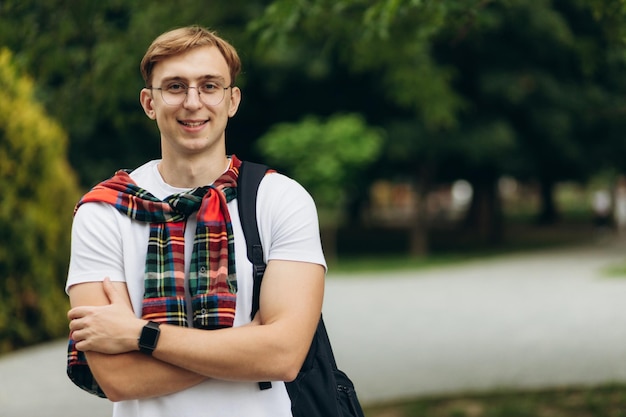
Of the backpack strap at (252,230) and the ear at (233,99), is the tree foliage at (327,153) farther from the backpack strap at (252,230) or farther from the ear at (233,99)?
the backpack strap at (252,230)

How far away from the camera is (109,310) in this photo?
2.15 meters

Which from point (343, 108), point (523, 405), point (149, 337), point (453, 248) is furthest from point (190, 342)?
point (453, 248)

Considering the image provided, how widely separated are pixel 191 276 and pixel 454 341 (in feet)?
27.3

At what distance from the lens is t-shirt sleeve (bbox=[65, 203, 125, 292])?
7.20 feet

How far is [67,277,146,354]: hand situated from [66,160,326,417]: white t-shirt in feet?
0.18

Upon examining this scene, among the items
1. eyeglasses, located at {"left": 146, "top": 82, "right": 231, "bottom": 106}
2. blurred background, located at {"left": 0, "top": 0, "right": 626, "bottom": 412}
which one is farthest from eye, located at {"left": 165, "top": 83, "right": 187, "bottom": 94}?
blurred background, located at {"left": 0, "top": 0, "right": 626, "bottom": 412}

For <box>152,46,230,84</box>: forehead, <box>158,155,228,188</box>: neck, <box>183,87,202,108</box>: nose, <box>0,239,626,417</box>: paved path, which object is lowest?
<box>0,239,626,417</box>: paved path

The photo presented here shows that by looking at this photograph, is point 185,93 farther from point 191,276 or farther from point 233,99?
point 191,276

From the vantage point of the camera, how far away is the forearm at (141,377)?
215cm

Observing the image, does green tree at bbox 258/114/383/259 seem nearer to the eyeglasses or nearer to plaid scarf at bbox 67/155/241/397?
the eyeglasses

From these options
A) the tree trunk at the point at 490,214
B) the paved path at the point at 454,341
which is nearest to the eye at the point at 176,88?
the paved path at the point at 454,341

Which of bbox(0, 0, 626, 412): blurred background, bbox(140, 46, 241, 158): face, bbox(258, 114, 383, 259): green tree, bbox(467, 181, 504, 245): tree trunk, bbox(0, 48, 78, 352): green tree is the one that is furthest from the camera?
bbox(467, 181, 504, 245): tree trunk

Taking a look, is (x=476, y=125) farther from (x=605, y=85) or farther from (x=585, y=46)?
(x=585, y=46)

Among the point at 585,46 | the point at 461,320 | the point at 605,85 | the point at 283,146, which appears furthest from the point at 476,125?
the point at 585,46
